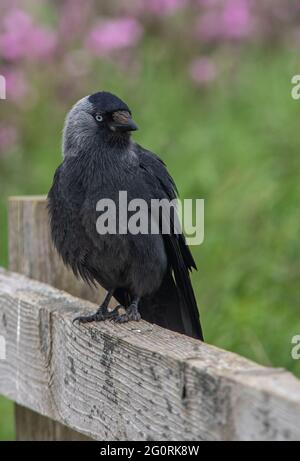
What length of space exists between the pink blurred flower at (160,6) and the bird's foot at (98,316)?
12.3ft

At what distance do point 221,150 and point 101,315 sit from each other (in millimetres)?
2714

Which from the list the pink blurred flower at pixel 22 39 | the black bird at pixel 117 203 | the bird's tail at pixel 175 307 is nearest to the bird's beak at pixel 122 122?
the black bird at pixel 117 203

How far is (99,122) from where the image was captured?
3.27 metres

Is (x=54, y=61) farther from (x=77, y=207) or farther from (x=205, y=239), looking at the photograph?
(x=77, y=207)

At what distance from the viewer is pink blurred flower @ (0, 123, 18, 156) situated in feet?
19.7

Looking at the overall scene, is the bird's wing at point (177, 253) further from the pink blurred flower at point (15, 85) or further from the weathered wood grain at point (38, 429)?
the pink blurred flower at point (15, 85)

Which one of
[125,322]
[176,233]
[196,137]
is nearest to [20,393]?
[125,322]

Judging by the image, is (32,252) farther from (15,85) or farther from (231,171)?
(15,85)

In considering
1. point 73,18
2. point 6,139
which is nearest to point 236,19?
point 73,18

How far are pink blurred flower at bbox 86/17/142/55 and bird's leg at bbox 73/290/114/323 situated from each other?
283cm

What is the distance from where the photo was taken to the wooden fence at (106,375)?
1.62 m

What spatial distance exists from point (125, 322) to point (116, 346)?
1.21ft

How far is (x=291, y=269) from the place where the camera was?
3852mm

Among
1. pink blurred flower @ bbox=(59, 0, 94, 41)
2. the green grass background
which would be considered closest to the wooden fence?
the green grass background
